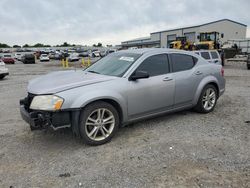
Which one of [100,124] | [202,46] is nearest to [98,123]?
[100,124]

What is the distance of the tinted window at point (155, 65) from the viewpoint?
4.78 metres

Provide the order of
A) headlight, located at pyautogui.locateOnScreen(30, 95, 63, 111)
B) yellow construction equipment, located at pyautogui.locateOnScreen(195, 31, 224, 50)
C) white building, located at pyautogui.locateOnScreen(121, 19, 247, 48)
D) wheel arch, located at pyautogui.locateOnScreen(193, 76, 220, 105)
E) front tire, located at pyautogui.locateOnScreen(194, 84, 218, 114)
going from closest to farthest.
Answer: headlight, located at pyautogui.locateOnScreen(30, 95, 63, 111)
wheel arch, located at pyautogui.locateOnScreen(193, 76, 220, 105)
front tire, located at pyautogui.locateOnScreen(194, 84, 218, 114)
yellow construction equipment, located at pyautogui.locateOnScreen(195, 31, 224, 50)
white building, located at pyautogui.locateOnScreen(121, 19, 247, 48)

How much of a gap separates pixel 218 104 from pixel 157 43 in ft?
215

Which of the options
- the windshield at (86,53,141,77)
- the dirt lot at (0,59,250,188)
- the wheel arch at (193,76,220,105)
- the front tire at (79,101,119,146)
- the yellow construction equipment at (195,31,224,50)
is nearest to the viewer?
the dirt lot at (0,59,250,188)

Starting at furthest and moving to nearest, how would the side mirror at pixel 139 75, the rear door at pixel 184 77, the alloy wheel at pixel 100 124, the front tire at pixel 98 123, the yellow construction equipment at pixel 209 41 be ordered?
the yellow construction equipment at pixel 209 41 → the rear door at pixel 184 77 → the side mirror at pixel 139 75 → the alloy wheel at pixel 100 124 → the front tire at pixel 98 123

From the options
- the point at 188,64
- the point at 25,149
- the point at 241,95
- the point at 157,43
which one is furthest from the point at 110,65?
the point at 157,43

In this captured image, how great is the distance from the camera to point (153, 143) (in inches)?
166

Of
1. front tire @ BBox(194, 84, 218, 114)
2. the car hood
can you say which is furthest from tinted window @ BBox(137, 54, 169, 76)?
front tire @ BBox(194, 84, 218, 114)

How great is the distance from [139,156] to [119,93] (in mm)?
1120

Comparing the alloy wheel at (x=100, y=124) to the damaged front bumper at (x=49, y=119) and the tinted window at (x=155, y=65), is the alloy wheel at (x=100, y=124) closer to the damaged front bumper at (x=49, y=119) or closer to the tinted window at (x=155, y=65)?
the damaged front bumper at (x=49, y=119)

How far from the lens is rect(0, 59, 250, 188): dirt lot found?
3.13 meters

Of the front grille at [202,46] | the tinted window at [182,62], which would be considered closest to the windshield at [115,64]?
the tinted window at [182,62]

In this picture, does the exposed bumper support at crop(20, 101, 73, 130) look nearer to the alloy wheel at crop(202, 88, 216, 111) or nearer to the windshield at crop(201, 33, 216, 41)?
the alloy wheel at crop(202, 88, 216, 111)

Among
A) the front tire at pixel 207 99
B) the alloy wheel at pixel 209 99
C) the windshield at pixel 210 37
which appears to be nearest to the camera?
the front tire at pixel 207 99
